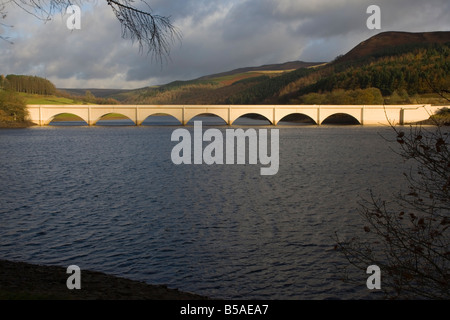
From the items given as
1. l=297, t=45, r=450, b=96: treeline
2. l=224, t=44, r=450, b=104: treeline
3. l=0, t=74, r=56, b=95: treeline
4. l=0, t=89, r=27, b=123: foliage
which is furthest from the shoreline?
l=0, t=74, r=56, b=95: treeline

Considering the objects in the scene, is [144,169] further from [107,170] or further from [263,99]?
[263,99]

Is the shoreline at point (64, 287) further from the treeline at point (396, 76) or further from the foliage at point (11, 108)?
the treeline at point (396, 76)

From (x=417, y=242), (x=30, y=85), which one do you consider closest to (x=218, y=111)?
(x=417, y=242)

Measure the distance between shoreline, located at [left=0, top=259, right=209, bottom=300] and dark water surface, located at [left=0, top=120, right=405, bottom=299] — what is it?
0.80 m

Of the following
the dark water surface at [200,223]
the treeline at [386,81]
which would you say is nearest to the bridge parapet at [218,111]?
the treeline at [386,81]

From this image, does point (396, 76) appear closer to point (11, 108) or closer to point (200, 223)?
point (11, 108)

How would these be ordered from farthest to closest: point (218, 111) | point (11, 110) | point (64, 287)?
point (218, 111) → point (11, 110) → point (64, 287)

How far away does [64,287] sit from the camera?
23.6 ft

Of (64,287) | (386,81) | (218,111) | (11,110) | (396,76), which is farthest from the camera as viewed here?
(396,76)

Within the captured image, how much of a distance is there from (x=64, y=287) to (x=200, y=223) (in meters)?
6.75

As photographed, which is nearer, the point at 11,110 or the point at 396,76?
the point at 11,110

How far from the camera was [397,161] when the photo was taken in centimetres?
2941

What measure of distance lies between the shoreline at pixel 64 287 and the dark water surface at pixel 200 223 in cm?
80
